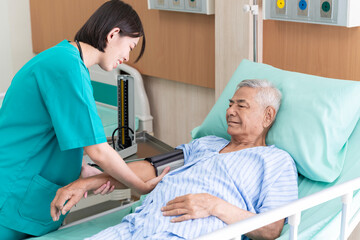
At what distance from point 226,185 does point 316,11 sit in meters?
1.06

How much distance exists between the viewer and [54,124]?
1.67 m

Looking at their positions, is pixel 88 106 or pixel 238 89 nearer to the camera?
pixel 88 106

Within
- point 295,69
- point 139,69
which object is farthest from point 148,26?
point 295,69

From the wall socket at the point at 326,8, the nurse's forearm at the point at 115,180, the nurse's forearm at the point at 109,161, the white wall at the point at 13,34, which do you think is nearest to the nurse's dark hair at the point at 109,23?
the nurse's forearm at the point at 109,161

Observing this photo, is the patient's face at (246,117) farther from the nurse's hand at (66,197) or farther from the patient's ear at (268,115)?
the nurse's hand at (66,197)

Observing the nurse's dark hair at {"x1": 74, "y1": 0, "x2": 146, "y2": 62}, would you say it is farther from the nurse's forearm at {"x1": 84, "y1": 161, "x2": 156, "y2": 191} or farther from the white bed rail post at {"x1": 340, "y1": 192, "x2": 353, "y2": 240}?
the white bed rail post at {"x1": 340, "y1": 192, "x2": 353, "y2": 240}

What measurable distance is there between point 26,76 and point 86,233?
71 cm

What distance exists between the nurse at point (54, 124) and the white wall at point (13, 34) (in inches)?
129

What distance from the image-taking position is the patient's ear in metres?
2.12

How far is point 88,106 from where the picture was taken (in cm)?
167

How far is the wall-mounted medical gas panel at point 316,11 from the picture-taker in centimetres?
230

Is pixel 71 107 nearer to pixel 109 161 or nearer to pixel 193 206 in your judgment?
pixel 109 161

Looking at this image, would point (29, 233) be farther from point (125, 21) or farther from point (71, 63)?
point (125, 21)

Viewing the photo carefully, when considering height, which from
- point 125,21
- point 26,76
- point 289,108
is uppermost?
point 125,21
